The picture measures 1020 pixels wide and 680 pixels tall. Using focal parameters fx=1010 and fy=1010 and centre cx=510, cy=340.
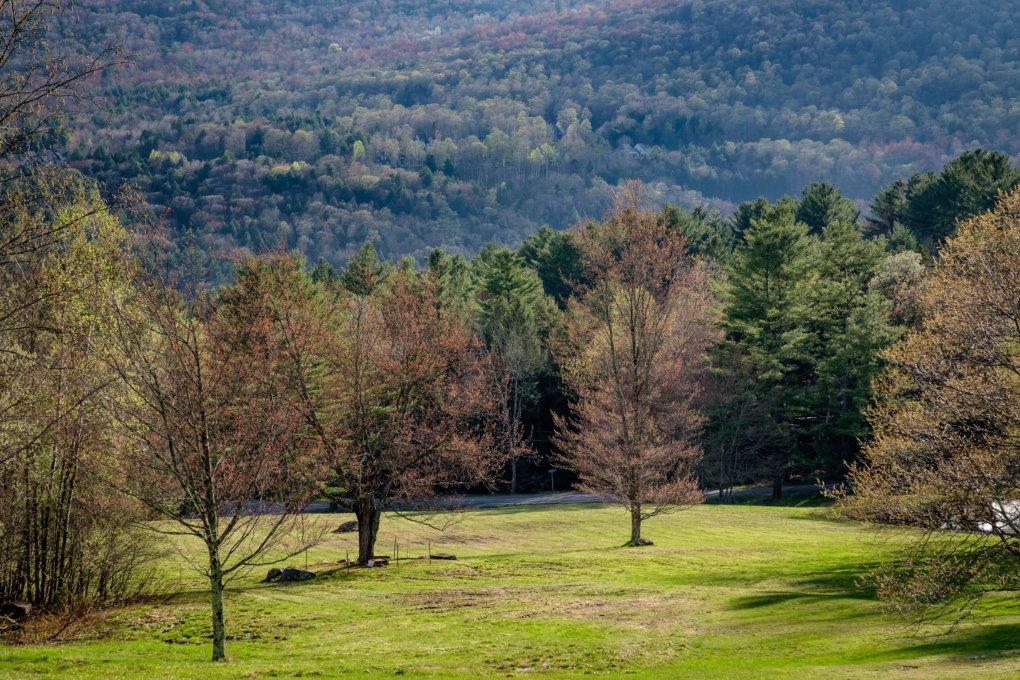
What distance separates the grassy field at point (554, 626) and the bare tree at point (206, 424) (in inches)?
87.3

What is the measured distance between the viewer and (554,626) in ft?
85.6

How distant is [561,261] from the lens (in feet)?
343

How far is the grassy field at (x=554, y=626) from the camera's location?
20.8 m

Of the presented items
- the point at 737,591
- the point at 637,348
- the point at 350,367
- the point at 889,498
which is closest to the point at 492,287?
the point at 637,348

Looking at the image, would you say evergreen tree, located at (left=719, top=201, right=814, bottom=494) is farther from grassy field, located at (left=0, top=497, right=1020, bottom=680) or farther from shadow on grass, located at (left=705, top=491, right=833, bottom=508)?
grassy field, located at (left=0, top=497, right=1020, bottom=680)

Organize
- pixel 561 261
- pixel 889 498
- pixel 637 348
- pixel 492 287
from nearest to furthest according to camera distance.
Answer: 1. pixel 889 498
2. pixel 637 348
3. pixel 492 287
4. pixel 561 261

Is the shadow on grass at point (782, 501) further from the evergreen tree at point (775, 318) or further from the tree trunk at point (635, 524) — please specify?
the tree trunk at point (635, 524)

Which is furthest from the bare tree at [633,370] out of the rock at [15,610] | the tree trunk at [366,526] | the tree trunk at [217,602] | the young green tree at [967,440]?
the rock at [15,610]

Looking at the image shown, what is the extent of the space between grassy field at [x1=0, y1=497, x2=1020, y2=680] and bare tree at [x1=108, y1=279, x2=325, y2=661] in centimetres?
222

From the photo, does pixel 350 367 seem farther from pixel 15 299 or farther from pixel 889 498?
pixel 889 498

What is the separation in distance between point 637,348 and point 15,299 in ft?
89.6

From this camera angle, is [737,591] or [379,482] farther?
[379,482]

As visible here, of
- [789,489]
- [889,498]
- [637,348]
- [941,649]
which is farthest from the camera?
[789,489]

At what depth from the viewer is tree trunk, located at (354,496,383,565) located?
36656 mm
